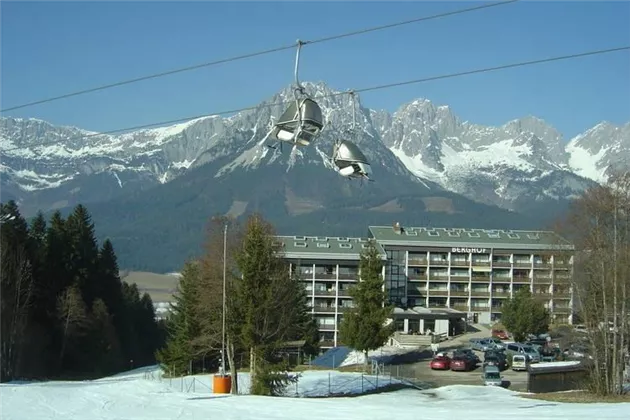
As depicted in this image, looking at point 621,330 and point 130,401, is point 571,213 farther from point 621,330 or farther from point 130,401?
point 130,401

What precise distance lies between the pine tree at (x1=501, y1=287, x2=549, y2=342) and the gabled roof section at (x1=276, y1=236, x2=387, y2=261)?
28.4 meters

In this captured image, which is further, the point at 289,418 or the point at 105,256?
the point at 105,256

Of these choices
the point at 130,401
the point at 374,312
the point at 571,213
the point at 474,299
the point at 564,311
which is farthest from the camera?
the point at 474,299

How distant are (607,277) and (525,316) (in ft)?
130

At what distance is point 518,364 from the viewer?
204ft

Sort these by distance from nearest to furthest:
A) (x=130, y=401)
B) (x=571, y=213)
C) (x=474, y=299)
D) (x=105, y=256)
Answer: (x=130, y=401) < (x=571, y=213) < (x=105, y=256) < (x=474, y=299)

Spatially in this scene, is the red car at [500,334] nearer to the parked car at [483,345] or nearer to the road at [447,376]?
the parked car at [483,345]

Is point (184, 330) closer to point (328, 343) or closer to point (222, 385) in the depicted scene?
point (222, 385)

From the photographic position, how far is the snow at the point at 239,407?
96.3ft

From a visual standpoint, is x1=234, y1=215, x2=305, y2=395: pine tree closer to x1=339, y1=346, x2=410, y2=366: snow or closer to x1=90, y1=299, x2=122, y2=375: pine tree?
x1=339, y1=346, x2=410, y2=366: snow

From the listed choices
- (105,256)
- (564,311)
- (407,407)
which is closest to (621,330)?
(407,407)

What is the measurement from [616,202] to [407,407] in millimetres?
13853

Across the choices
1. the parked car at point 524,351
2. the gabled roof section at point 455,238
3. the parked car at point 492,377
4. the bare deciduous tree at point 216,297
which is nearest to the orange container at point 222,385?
the bare deciduous tree at point 216,297

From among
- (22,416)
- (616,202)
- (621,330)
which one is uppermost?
(616,202)
